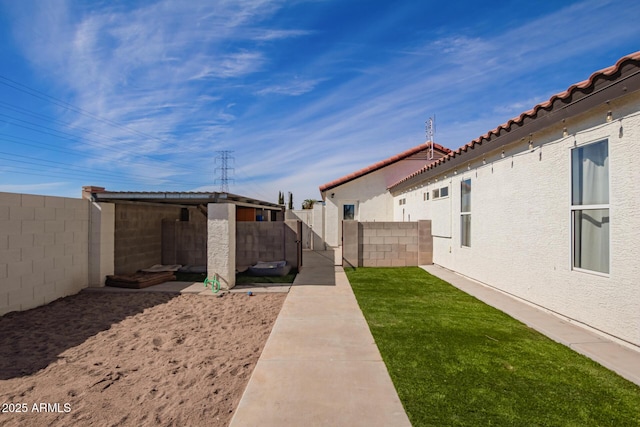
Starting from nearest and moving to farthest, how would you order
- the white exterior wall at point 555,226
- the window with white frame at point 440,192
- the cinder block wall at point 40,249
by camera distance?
the white exterior wall at point 555,226
the cinder block wall at point 40,249
the window with white frame at point 440,192

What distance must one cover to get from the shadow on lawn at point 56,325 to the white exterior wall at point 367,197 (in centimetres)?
1115

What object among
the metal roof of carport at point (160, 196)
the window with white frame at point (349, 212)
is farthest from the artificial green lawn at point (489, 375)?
the window with white frame at point (349, 212)

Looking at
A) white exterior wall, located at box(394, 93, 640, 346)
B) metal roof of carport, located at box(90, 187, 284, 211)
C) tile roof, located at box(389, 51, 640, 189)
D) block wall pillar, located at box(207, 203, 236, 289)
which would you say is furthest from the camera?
block wall pillar, located at box(207, 203, 236, 289)

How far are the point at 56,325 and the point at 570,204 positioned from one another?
Answer: 355 inches

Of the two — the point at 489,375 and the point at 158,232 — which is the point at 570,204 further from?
the point at 158,232

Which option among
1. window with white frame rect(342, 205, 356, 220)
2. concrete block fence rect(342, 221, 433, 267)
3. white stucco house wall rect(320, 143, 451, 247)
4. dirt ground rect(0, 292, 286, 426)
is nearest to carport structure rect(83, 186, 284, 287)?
dirt ground rect(0, 292, 286, 426)

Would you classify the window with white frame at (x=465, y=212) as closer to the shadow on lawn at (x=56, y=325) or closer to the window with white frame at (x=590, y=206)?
the window with white frame at (x=590, y=206)

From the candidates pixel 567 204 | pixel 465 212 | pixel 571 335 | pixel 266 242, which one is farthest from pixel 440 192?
pixel 571 335

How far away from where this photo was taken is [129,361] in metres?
4.10

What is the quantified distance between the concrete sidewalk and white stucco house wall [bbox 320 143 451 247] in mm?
10634

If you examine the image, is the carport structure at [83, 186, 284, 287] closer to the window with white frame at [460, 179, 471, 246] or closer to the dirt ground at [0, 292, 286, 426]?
the dirt ground at [0, 292, 286, 426]

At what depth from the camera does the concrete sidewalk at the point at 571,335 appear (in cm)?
356

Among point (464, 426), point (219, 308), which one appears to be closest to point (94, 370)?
point (219, 308)

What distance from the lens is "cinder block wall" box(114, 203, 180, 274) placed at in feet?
30.4
